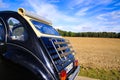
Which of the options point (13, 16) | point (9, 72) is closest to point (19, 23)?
point (13, 16)

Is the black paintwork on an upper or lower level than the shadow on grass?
Result: upper

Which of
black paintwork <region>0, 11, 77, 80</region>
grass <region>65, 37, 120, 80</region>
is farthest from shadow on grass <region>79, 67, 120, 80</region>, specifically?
black paintwork <region>0, 11, 77, 80</region>

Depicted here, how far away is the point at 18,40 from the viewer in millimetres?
3279

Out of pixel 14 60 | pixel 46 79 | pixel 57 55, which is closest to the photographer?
pixel 46 79

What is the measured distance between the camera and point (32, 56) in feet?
10.00

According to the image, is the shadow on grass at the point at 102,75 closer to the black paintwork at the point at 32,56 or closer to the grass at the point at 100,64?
the grass at the point at 100,64

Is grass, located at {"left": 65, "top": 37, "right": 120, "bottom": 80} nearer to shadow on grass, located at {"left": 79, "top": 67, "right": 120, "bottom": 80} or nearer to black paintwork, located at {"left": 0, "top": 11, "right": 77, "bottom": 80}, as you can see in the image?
shadow on grass, located at {"left": 79, "top": 67, "right": 120, "bottom": 80}

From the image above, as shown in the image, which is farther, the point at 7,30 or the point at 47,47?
the point at 7,30

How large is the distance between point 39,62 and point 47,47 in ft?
1.17

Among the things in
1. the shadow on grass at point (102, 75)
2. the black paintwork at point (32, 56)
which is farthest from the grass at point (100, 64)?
the black paintwork at point (32, 56)

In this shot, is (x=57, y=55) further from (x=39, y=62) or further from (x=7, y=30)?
(x=7, y=30)

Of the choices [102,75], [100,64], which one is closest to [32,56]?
[102,75]

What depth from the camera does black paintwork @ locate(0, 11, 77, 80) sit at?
2.98 metres

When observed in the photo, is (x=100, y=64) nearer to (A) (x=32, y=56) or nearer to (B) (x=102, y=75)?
(B) (x=102, y=75)
